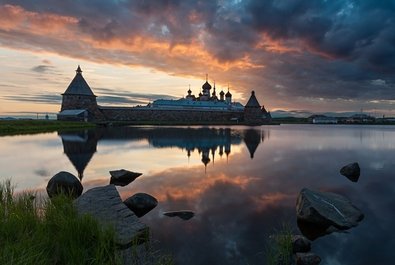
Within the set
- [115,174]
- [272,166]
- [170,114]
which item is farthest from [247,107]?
[115,174]

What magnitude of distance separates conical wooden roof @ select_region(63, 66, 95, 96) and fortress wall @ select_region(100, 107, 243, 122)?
6447 mm

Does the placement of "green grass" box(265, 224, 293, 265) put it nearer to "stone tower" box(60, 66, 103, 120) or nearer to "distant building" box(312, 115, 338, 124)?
"stone tower" box(60, 66, 103, 120)

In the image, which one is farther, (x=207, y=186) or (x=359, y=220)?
(x=207, y=186)

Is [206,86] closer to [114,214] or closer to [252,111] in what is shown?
[252,111]

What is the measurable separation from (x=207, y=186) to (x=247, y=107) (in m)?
79.5

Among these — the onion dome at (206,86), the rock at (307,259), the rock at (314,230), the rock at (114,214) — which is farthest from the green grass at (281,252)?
the onion dome at (206,86)

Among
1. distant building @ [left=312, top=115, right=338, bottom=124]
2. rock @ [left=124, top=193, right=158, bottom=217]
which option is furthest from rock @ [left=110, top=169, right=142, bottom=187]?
distant building @ [left=312, top=115, right=338, bottom=124]

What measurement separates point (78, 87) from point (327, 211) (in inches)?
2493

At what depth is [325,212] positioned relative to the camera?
21.6ft

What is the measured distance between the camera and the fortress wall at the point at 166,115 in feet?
232

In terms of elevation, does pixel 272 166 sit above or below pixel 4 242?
below

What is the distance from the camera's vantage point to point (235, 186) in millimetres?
10430

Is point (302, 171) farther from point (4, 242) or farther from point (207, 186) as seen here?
point (4, 242)

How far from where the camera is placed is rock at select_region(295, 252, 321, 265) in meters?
4.77
